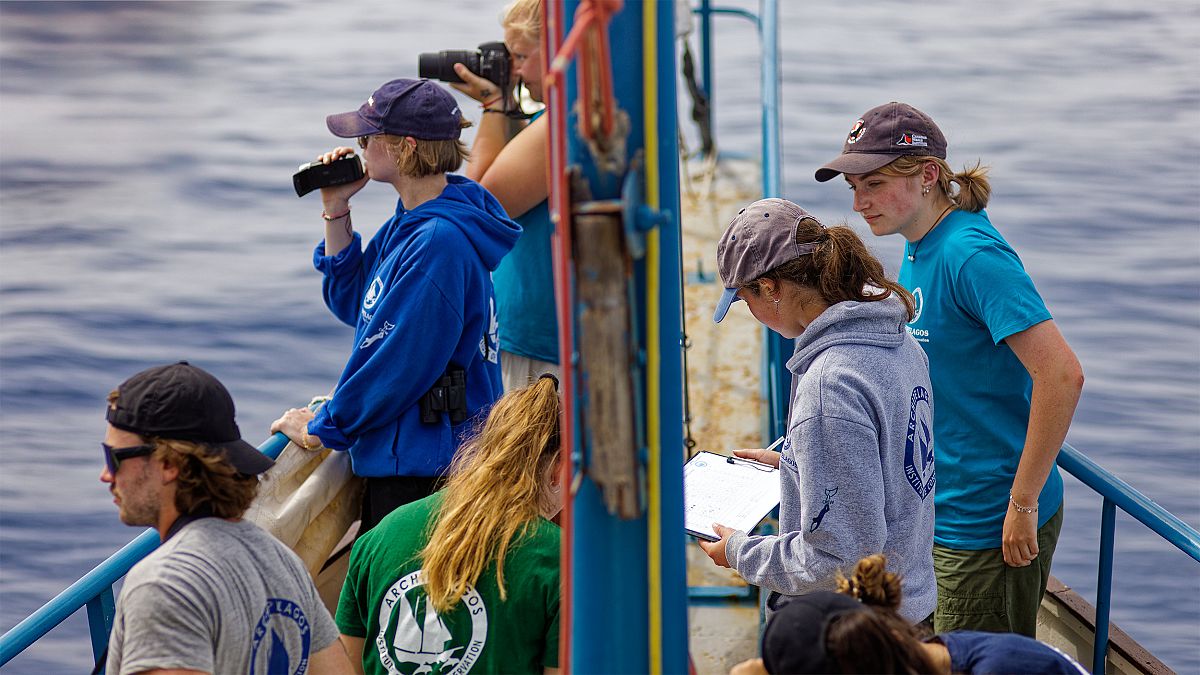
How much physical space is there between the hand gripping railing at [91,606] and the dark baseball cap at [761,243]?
50.8 inches

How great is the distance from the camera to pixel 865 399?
7.21 ft

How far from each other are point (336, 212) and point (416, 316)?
0.57 metres

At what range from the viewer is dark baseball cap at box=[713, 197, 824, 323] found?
7.38ft

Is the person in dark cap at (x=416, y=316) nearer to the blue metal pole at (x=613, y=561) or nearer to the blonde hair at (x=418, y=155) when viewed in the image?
the blonde hair at (x=418, y=155)

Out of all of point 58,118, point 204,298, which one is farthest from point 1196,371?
point 58,118

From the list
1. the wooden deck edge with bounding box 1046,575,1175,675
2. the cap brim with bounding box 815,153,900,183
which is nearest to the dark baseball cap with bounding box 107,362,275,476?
the cap brim with bounding box 815,153,900,183

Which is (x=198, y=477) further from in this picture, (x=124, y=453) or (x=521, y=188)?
(x=521, y=188)

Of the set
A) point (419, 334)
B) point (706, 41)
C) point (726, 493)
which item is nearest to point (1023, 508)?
point (726, 493)

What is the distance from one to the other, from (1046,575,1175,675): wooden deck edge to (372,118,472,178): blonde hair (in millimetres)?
2086

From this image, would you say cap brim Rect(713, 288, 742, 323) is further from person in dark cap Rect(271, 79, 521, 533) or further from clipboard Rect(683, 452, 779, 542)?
person in dark cap Rect(271, 79, 521, 533)

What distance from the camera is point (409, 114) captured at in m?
3.05

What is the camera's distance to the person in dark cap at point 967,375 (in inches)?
106

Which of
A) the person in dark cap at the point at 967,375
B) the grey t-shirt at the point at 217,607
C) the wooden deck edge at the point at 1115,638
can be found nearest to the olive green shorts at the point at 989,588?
the person in dark cap at the point at 967,375

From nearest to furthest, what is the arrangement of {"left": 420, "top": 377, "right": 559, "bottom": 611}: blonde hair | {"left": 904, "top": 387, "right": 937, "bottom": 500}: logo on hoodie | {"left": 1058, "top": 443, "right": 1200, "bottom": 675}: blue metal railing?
{"left": 420, "top": 377, "right": 559, "bottom": 611}: blonde hair, {"left": 904, "top": 387, "right": 937, "bottom": 500}: logo on hoodie, {"left": 1058, "top": 443, "right": 1200, "bottom": 675}: blue metal railing
